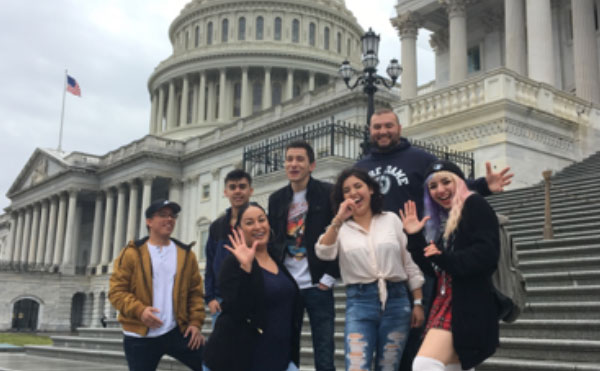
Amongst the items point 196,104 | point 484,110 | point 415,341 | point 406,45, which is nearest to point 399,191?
point 415,341

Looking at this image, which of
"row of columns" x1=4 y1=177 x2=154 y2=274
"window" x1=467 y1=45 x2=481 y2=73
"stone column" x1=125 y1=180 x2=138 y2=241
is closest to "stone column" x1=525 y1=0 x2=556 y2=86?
"window" x1=467 y1=45 x2=481 y2=73

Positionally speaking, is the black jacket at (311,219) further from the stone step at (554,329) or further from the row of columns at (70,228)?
the row of columns at (70,228)

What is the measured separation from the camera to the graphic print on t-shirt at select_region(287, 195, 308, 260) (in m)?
5.45

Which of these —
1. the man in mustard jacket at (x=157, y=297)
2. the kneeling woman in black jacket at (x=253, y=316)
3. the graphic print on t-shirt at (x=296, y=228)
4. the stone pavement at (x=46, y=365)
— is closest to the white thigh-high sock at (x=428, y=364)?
the kneeling woman in black jacket at (x=253, y=316)

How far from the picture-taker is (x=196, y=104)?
7750 cm

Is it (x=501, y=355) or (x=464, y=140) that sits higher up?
(x=464, y=140)

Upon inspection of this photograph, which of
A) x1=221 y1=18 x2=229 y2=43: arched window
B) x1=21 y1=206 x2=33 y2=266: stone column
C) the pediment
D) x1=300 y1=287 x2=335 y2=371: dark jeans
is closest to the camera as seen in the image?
x1=300 y1=287 x2=335 y2=371: dark jeans

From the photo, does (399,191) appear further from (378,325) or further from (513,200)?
(513,200)

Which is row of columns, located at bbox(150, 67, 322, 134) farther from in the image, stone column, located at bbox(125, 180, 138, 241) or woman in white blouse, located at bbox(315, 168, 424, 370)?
woman in white blouse, located at bbox(315, 168, 424, 370)

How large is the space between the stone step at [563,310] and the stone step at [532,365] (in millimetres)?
1004

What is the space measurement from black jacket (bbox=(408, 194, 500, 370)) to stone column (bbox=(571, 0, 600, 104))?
23831mm

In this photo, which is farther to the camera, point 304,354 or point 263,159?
point 263,159

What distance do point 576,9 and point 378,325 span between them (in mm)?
26731

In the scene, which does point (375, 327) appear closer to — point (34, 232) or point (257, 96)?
point (34, 232)
